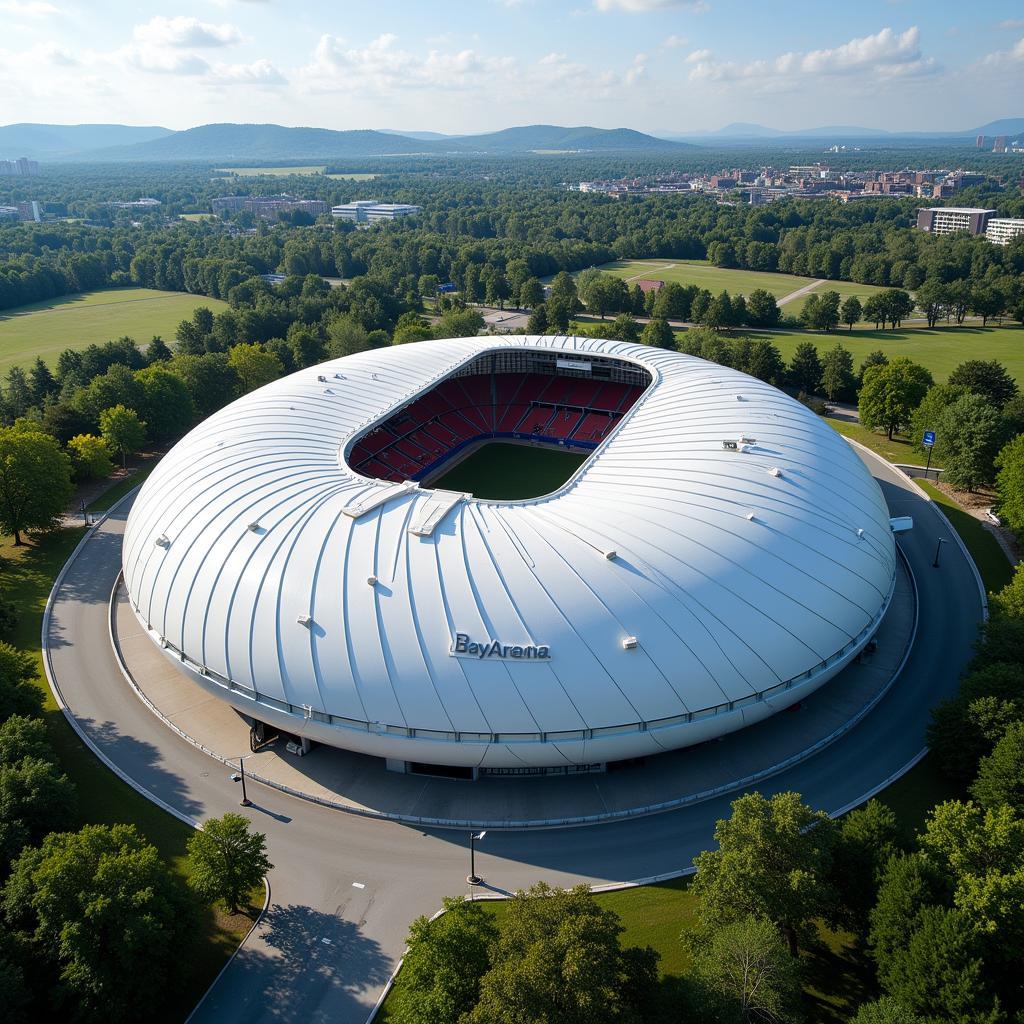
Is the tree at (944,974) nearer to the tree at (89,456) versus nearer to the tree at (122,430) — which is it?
the tree at (89,456)

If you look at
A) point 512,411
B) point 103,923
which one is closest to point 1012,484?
point 512,411

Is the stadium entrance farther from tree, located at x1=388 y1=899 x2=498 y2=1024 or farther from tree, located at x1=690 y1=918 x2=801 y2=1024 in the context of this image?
tree, located at x1=690 y1=918 x2=801 y2=1024

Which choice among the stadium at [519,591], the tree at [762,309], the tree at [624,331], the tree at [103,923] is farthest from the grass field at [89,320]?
the tree at [103,923]

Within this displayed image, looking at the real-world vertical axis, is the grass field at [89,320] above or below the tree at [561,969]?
below

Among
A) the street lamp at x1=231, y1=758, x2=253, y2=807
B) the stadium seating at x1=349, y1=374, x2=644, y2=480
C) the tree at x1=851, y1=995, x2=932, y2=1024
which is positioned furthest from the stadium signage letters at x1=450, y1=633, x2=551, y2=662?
the stadium seating at x1=349, y1=374, x2=644, y2=480

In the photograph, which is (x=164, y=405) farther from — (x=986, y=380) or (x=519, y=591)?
(x=986, y=380)

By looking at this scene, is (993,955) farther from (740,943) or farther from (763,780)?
(763,780)
